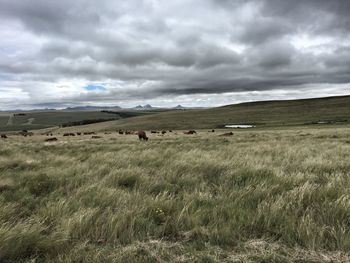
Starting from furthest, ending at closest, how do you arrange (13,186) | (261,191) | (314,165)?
1. (314,165)
2. (13,186)
3. (261,191)

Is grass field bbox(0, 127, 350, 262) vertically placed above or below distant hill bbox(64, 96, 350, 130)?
above

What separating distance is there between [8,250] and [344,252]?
3.86 metres

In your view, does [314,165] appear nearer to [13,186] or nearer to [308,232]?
[308,232]

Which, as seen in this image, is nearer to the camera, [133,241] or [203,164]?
[133,241]

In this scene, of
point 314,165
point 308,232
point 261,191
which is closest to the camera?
point 308,232

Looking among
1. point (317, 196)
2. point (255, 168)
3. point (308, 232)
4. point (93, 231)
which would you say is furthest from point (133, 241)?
point (255, 168)

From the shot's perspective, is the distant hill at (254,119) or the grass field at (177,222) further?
the distant hill at (254,119)

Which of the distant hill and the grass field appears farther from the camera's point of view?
the distant hill

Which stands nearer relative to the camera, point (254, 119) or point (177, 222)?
point (177, 222)

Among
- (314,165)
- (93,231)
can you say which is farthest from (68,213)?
(314,165)

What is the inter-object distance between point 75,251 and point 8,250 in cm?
77

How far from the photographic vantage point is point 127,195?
5.98 metres

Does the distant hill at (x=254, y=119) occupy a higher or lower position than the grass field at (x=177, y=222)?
lower

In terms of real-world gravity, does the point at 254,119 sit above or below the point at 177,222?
below
